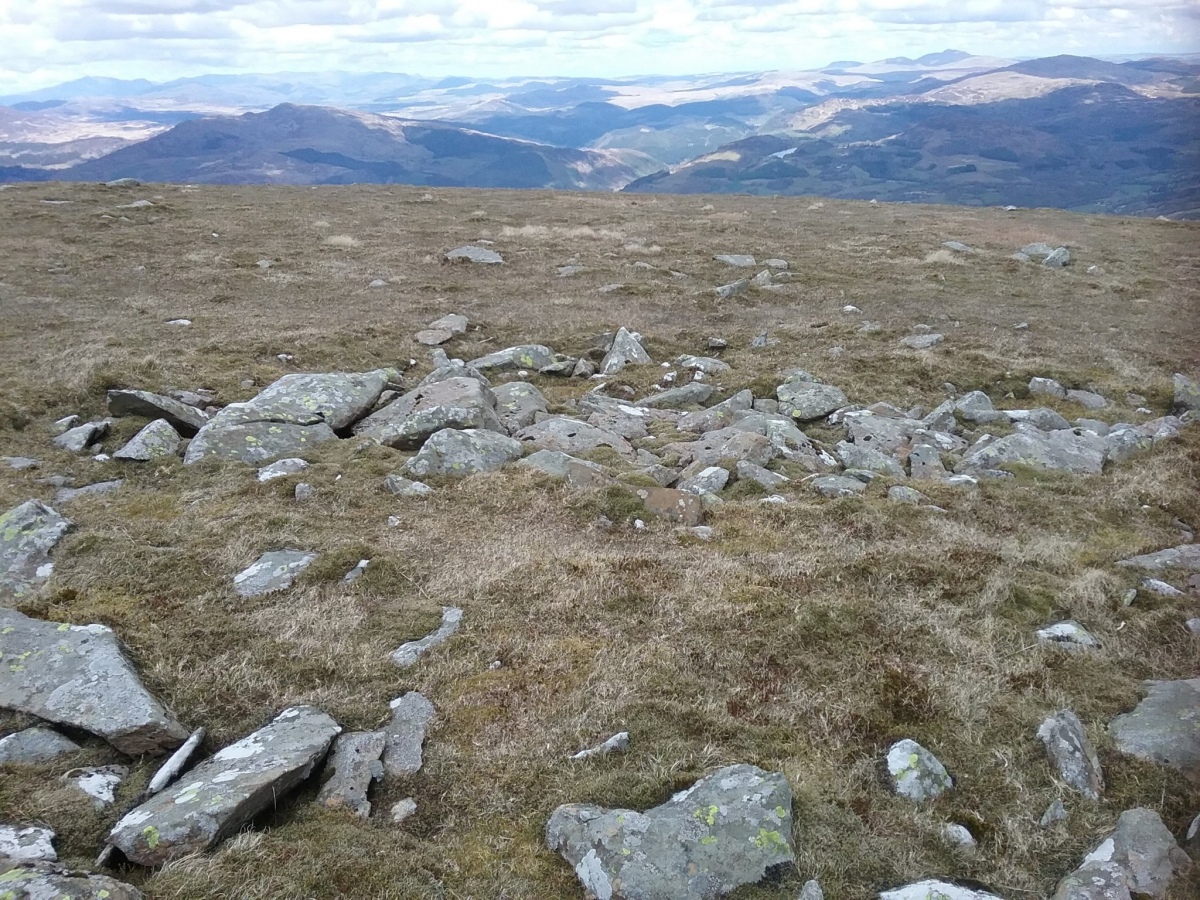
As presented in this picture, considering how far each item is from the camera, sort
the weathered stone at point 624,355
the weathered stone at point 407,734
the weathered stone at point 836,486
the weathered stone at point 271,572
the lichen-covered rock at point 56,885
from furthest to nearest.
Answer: the weathered stone at point 624,355, the weathered stone at point 836,486, the weathered stone at point 271,572, the weathered stone at point 407,734, the lichen-covered rock at point 56,885

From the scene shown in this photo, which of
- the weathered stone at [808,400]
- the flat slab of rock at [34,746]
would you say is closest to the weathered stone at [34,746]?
the flat slab of rock at [34,746]

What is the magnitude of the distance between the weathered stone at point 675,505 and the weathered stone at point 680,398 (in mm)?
7695

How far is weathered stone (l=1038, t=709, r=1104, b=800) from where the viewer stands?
697cm

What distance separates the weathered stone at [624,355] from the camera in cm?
2497

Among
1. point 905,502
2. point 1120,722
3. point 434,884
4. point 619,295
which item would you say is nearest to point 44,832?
point 434,884

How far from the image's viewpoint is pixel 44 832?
19.9 feet

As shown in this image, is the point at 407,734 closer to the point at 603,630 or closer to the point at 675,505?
the point at 603,630

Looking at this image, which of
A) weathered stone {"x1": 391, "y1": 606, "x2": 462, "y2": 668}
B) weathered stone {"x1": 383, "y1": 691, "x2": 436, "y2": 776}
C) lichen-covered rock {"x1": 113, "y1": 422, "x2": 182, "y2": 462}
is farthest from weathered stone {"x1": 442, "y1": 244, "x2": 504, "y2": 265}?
weathered stone {"x1": 383, "y1": 691, "x2": 436, "y2": 776}

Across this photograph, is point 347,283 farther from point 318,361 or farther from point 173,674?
point 173,674

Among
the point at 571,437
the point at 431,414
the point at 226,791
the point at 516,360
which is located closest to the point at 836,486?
the point at 571,437

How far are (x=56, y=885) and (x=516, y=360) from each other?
2026 centimetres

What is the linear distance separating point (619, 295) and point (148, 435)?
914 inches

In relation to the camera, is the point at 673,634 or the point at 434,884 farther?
the point at 673,634

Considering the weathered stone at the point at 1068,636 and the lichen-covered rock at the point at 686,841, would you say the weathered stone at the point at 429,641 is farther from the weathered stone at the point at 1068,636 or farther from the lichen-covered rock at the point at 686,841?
the weathered stone at the point at 1068,636
